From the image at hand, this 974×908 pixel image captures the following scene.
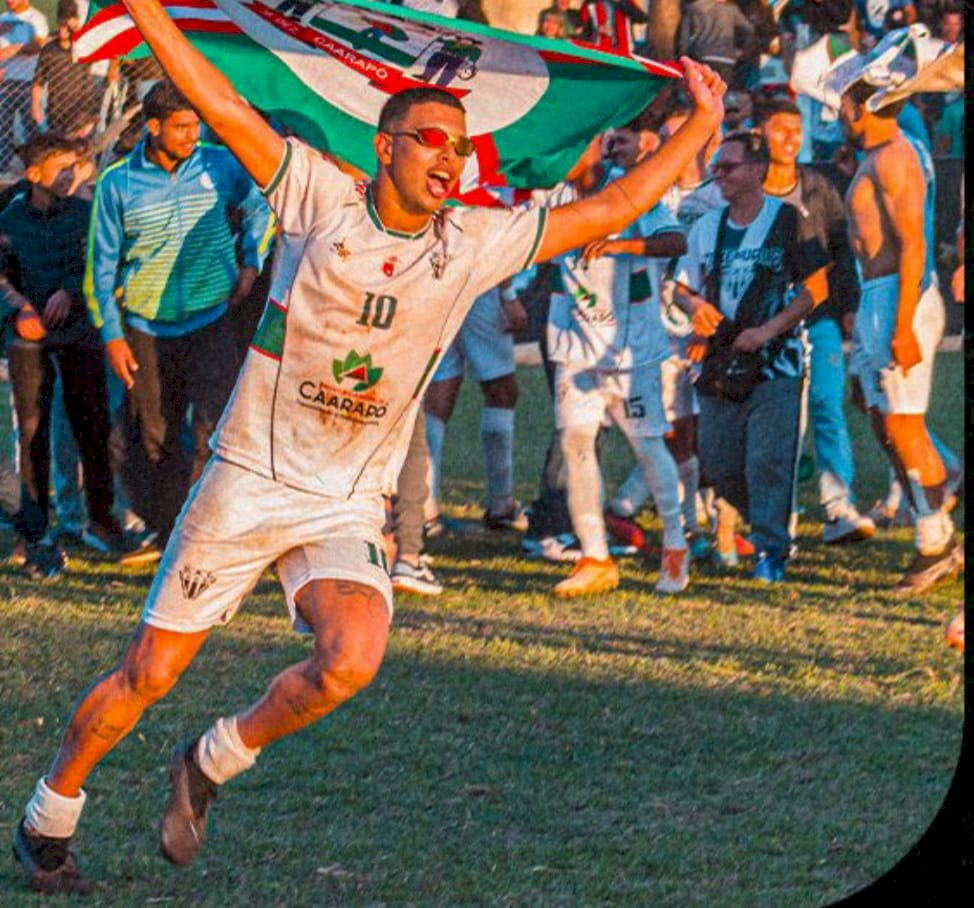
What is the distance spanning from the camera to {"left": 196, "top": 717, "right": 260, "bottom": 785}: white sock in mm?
5848

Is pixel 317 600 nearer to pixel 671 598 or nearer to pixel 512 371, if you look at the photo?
pixel 671 598

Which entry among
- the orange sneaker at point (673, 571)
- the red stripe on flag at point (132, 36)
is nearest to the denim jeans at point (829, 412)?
the orange sneaker at point (673, 571)

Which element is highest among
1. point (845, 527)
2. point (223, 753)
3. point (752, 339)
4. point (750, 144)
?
point (750, 144)

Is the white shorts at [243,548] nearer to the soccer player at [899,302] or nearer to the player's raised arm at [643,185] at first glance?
the player's raised arm at [643,185]

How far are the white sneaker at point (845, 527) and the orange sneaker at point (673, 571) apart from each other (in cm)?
132

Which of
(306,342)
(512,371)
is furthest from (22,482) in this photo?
(306,342)

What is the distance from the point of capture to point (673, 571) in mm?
10070

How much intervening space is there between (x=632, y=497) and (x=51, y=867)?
604cm

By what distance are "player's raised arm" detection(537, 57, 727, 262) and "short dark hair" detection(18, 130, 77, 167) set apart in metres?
5.00

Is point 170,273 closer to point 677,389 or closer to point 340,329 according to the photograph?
point 677,389

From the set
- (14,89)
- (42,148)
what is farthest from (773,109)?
(14,89)

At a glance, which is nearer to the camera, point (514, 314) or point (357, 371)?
point (357, 371)

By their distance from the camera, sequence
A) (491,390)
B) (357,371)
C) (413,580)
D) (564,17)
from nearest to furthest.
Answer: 1. (357,371)
2. (413,580)
3. (491,390)
4. (564,17)

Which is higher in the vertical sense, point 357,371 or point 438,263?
point 438,263
